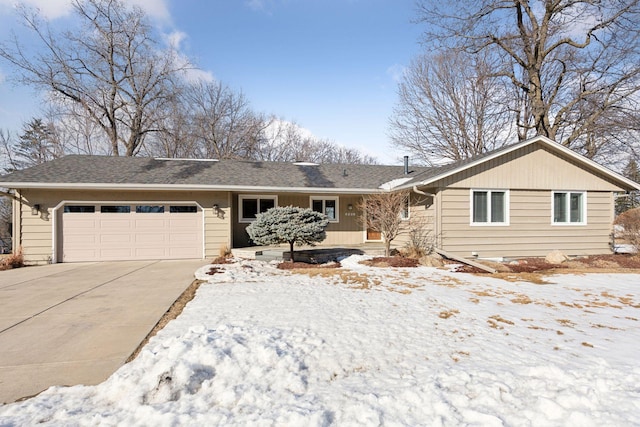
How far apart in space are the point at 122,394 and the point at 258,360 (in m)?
1.10

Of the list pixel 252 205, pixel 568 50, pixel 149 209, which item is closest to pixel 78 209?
pixel 149 209

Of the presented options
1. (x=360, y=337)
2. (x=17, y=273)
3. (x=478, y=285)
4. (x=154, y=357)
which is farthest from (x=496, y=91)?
(x=17, y=273)

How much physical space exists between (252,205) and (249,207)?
14 cm

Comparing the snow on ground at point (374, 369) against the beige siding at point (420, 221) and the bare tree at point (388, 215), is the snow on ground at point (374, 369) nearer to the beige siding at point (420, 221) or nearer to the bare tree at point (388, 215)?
the bare tree at point (388, 215)

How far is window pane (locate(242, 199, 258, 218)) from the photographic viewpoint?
12.5 metres

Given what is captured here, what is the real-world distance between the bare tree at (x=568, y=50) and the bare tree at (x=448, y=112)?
270cm

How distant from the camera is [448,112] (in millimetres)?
20266

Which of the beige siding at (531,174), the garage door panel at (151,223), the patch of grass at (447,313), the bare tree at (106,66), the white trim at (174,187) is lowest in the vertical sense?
the patch of grass at (447,313)

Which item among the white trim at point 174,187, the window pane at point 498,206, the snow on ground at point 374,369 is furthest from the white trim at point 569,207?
the snow on ground at point 374,369

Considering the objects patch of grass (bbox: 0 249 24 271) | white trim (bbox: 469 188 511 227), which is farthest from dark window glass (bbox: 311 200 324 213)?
patch of grass (bbox: 0 249 24 271)

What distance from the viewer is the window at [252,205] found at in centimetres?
1242

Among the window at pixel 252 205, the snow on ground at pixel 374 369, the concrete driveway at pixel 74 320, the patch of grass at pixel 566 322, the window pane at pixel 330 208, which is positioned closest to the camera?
the snow on ground at pixel 374 369

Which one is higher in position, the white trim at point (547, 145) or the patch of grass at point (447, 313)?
the white trim at point (547, 145)

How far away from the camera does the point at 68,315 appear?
187 inches
